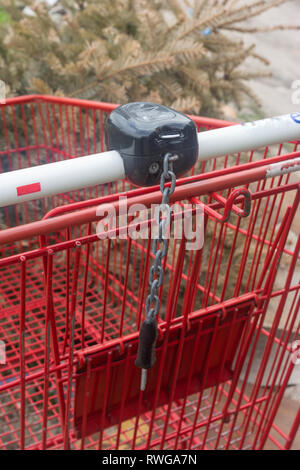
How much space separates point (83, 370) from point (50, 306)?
295 mm

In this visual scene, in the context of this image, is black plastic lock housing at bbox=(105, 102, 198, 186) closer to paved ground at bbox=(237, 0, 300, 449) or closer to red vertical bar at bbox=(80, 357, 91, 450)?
red vertical bar at bbox=(80, 357, 91, 450)

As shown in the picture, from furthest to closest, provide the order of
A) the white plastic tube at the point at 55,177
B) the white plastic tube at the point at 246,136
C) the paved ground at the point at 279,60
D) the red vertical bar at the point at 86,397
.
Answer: the paved ground at the point at 279,60
the red vertical bar at the point at 86,397
the white plastic tube at the point at 246,136
the white plastic tube at the point at 55,177

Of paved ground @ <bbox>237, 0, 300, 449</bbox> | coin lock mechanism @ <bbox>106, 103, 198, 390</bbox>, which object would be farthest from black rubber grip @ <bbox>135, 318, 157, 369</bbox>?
paved ground @ <bbox>237, 0, 300, 449</bbox>

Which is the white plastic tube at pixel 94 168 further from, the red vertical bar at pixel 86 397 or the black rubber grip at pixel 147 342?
the red vertical bar at pixel 86 397

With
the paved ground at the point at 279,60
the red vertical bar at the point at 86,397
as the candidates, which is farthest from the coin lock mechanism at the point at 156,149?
the paved ground at the point at 279,60

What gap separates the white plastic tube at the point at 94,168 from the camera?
42.6 inches

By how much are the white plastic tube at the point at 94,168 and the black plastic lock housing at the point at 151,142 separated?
0.04 m

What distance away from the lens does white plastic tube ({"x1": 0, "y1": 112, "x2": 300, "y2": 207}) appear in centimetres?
108

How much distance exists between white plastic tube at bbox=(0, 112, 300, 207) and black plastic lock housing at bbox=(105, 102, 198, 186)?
37 millimetres

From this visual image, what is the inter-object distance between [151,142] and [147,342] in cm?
51

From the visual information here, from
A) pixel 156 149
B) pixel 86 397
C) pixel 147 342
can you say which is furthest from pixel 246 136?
pixel 86 397
